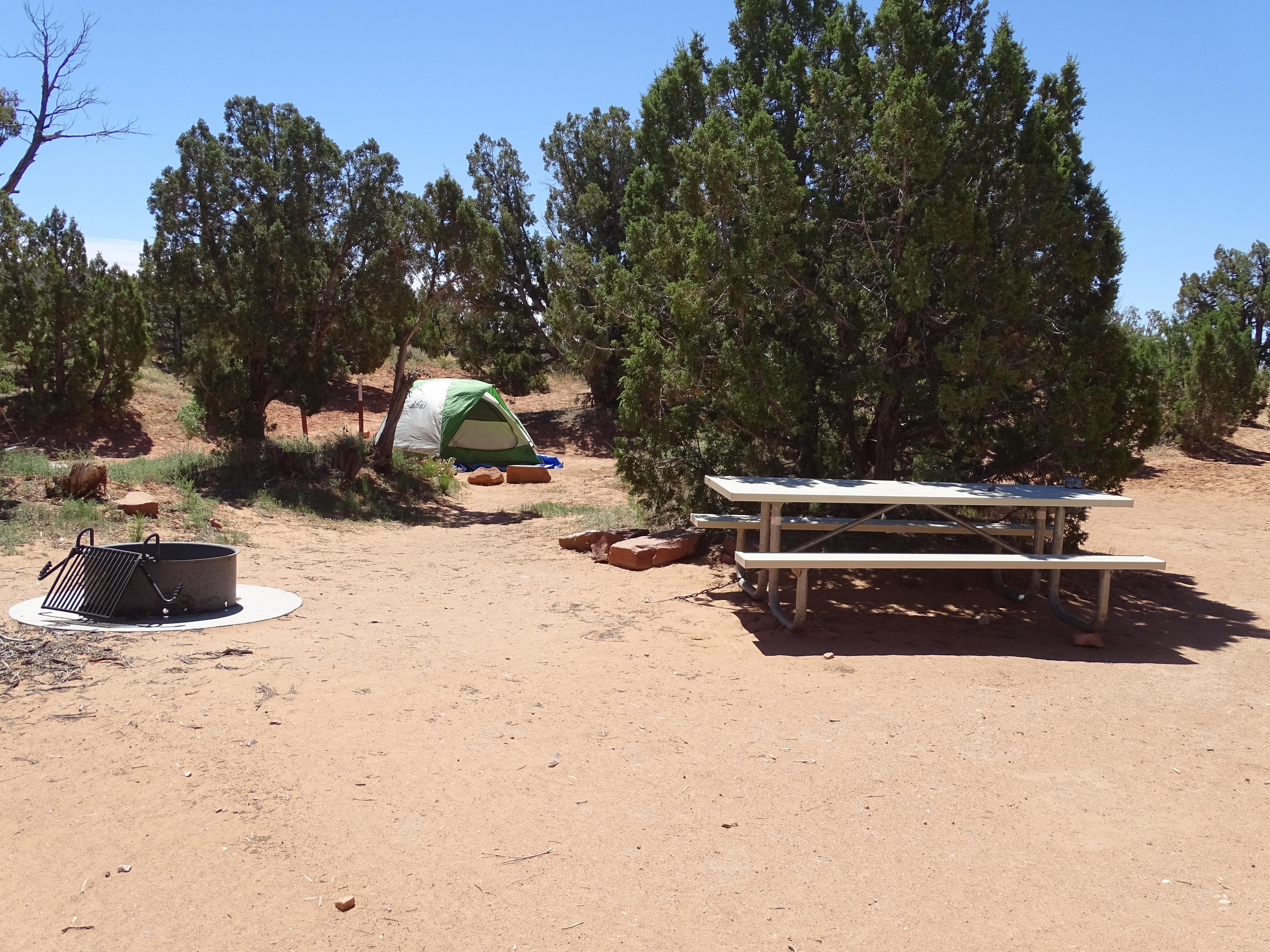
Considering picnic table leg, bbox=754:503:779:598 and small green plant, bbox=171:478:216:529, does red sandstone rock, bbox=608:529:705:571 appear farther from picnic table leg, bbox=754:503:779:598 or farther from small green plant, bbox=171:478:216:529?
small green plant, bbox=171:478:216:529

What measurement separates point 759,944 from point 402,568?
21.5 ft

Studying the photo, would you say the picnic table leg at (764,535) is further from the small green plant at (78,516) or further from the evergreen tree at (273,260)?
the evergreen tree at (273,260)

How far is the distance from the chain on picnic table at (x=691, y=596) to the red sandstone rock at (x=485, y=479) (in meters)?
8.57

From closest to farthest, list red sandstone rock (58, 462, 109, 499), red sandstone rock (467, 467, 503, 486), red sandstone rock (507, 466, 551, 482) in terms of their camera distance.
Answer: red sandstone rock (58, 462, 109, 499) → red sandstone rock (467, 467, 503, 486) → red sandstone rock (507, 466, 551, 482)

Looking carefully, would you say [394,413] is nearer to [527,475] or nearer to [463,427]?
[527,475]

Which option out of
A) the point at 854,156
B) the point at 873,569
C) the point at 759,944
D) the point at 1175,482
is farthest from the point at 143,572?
the point at 1175,482

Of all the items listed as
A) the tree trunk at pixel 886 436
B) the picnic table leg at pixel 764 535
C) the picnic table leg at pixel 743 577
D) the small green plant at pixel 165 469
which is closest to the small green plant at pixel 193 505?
the small green plant at pixel 165 469

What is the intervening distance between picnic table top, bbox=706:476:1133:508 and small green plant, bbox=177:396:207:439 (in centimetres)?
915

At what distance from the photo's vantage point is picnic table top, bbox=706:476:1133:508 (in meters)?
6.62

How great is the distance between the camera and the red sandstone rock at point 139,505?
932 centimetres

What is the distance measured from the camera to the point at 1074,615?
7.47 metres

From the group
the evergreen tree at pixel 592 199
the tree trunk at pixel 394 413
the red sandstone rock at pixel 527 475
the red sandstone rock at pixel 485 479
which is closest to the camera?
the tree trunk at pixel 394 413

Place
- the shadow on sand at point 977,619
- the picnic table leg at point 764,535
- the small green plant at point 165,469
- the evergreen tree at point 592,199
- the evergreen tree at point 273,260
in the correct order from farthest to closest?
the evergreen tree at point 592,199
the evergreen tree at point 273,260
the small green plant at point 165,469
the picnic table leg at point 764,535
the shadow on sand at point 977,619

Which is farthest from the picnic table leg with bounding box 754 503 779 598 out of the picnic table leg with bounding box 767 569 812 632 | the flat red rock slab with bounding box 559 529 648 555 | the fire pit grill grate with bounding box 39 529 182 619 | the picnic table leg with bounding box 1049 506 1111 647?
the fire pit grill grate with bounding box 39 529 182 619
